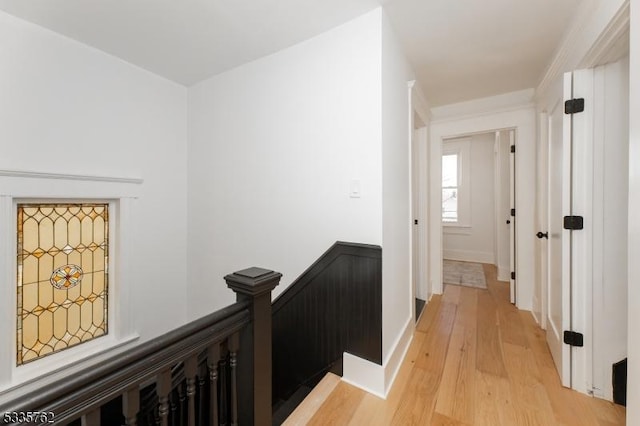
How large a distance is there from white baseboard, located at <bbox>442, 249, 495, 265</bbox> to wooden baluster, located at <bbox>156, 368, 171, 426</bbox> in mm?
5511

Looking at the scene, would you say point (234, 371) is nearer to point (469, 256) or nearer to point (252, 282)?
point (252, 282)

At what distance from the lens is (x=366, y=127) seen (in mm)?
1763

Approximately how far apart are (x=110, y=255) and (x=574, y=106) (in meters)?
3.71

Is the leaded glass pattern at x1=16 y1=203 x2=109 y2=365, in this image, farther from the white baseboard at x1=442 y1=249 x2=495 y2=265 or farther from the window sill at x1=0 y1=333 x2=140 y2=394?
the white baseboard at x1=442 y1=249 x2=495 y2=265

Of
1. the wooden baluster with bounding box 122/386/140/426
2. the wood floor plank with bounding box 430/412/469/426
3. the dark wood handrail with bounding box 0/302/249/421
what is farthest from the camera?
the wood floor plank with bounding box 430/412/469/426

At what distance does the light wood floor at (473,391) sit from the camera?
5.02ft

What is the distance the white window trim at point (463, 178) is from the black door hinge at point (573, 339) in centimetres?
380

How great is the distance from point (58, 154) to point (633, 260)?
344 centimetres

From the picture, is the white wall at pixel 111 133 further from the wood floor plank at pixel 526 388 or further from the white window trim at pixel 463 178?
the white window trim at pixel 463 178

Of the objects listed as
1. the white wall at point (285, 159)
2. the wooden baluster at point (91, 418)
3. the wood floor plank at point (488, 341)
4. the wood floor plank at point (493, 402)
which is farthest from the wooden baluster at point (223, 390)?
the wood floor plank at point (488, 341)

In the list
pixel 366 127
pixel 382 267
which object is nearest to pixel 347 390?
pixel 382 267

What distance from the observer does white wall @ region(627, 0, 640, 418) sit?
105 cm

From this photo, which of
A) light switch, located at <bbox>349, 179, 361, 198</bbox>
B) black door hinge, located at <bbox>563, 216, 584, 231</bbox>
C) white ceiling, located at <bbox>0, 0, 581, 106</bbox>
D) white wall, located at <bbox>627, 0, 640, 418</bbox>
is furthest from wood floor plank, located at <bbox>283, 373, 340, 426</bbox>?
white ceiling, located at <bbox>0, 0, 581, 106</bbox>

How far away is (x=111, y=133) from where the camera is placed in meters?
2.37
